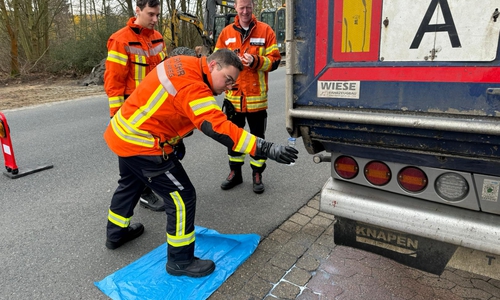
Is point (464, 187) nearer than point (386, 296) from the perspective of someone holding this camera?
Yes

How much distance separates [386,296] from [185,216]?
1440 mm

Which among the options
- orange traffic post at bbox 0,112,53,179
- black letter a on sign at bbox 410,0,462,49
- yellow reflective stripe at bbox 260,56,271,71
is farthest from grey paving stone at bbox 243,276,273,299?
orange traffic post at bbox 0,112,53,179

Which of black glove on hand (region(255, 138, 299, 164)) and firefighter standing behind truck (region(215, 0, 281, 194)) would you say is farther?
firefighter standing behind truck (region(215, 0, 281, 194))

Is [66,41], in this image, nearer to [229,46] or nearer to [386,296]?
[229,46]

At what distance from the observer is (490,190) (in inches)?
79.5

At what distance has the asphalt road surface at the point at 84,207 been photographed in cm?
289

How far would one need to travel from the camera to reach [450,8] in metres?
1.85

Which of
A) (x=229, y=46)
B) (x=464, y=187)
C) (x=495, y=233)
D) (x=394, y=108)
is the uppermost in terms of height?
(x=229, y=46)

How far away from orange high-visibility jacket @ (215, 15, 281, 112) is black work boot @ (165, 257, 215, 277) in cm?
176

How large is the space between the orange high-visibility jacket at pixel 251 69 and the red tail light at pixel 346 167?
1682 mm

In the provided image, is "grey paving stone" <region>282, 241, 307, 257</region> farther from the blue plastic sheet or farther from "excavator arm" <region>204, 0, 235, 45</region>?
"excavator arm" <region>204, 0, 235, 45</region>

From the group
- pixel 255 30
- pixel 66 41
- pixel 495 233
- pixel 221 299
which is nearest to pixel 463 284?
pixel 495 233

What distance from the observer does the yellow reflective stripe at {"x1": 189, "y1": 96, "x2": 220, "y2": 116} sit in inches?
90.9

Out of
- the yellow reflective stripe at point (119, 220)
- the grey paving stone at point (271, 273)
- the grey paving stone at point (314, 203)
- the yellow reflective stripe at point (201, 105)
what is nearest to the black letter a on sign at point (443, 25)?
the yellow reflective stripe at point (201, 105)
